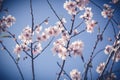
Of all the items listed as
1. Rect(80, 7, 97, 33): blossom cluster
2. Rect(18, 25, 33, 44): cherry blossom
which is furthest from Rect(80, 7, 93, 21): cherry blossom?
Rect(18, 25, 33, 44): cherry blossom

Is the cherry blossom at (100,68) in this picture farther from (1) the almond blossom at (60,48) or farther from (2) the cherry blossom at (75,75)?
(1) the almond blossom at (60,48)

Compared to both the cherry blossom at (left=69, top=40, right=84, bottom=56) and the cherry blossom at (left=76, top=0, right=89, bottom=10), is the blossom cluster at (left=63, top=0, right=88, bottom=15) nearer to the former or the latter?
the cherry blossom at (left=76, top=0, right=89, bottom=10)

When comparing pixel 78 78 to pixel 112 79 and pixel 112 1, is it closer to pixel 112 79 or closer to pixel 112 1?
pixel 112 79

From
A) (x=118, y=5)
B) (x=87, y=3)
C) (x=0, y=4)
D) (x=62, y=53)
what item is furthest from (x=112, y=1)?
(x=0, y=4)

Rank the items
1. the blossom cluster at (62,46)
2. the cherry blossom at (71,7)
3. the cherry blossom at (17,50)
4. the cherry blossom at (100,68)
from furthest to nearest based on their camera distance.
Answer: the cherry blossom at (100,68)
the cherry blossom at (17,50)
the cherry blossom at (71,7)
the blossom cluster at (62,46)

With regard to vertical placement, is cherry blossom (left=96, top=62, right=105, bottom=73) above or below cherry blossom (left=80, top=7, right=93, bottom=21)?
below

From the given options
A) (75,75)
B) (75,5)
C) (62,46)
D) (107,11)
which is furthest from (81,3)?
(75,75)

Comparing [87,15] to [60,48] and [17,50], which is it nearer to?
[60,48]

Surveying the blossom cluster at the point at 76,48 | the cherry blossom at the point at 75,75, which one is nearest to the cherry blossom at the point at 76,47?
the blossom cluster at the point at 76,48
